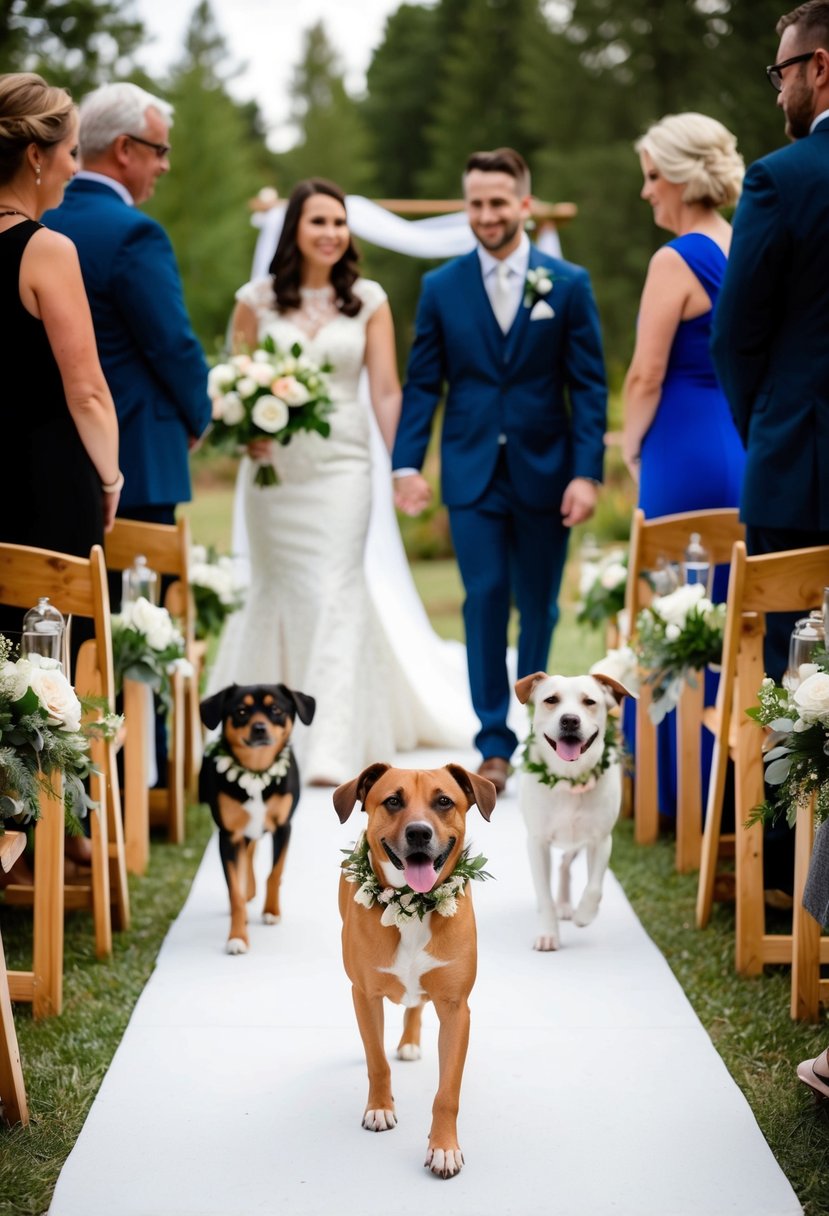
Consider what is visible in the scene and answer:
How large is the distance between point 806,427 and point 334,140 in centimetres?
2876

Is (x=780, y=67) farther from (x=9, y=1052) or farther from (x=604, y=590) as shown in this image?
(x=9, y=1052)

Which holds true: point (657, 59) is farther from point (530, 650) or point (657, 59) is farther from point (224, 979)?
point (224, 979)

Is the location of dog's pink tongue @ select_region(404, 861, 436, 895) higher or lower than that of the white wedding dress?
lower

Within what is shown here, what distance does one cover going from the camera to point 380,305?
6.75 m

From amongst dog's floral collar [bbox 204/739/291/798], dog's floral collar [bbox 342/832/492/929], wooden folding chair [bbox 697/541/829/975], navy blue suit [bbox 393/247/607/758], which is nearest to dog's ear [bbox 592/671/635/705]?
wooden folding chair [bbox 697/541/829/975]

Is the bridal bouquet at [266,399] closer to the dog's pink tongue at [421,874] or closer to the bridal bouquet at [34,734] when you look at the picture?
the bridal bouquet at [34,734]

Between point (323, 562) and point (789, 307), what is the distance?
2.96m

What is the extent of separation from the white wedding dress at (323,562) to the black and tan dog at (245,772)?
2.01 m

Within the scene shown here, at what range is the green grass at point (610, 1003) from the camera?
312 cm

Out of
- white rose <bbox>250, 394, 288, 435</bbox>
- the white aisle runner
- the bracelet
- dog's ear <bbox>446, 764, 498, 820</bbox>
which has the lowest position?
the white aisle runner

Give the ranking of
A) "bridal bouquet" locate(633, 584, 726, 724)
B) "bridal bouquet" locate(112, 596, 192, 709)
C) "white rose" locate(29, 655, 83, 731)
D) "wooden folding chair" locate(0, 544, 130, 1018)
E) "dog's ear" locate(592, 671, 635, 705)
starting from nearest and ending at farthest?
"white rose" locate(29, 655, 83, 731)
"wooden folding chair" locate(0, 544, 130, 1018)
"dog's ear" locate(592, 671, 635, 705)
"bridal bouquet" locate(633, 584, 726, 724)
"bridal bouquet" locate(112, 596, 192, 709)

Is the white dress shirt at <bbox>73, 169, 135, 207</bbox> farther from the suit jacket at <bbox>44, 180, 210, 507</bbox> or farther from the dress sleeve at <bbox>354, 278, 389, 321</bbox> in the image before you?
the dress sleeve at <bbox>354, 278, 389, 321</bbox>

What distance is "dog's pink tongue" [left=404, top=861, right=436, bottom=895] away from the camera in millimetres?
2990

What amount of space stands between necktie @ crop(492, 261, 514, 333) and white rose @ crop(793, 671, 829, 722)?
127 inches
